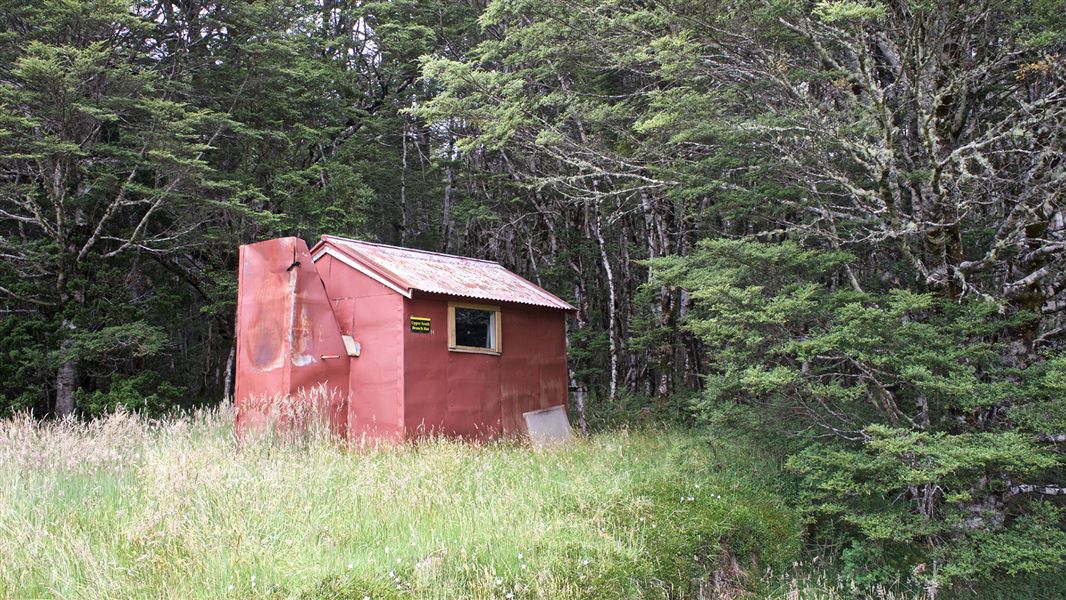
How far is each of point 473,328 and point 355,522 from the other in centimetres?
587

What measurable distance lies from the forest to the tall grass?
59.6 inches

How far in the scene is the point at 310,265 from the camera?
10078 mm

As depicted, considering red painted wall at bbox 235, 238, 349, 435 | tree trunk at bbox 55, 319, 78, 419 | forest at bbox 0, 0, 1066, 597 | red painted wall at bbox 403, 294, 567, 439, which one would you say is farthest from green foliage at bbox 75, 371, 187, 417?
red painted wall at bbox 403, 294, 567, 439

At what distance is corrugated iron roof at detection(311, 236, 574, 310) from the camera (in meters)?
10.4

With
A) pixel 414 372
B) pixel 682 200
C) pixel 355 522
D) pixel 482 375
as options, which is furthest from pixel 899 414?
pixel 414 372

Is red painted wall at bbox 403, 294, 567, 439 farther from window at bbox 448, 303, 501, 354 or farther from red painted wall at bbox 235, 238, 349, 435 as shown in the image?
red painted wall at bbox 235, 238, 349, 435

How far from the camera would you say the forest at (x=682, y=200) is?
23.9 feet

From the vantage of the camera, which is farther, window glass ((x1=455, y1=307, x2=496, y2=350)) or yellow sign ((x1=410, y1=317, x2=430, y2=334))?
window glass ((x1=455, y1=307, x2=496, y2=350))

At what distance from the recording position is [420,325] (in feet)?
33.8

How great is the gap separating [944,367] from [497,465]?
4971mm

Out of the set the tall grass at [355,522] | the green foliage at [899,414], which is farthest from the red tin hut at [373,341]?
the green foliage at [899,414]

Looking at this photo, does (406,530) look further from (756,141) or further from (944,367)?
(756,141)

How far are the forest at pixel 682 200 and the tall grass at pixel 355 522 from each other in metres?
1.51

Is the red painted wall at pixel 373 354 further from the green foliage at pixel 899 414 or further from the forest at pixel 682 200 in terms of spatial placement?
the green foliage at pixel 899 414
